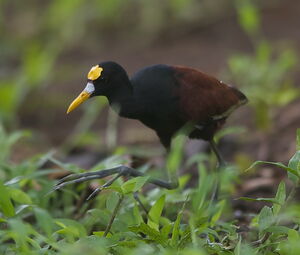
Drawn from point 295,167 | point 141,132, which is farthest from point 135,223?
point 141,132

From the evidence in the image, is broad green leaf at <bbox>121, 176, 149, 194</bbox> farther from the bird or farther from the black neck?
the black neck

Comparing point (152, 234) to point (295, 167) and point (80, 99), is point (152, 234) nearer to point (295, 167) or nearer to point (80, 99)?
point (295, 167)

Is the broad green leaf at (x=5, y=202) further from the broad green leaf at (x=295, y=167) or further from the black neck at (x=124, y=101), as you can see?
the broad green leaf at (x=295, y=167)

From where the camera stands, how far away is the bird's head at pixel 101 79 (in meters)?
4.06

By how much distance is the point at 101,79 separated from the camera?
4.09 m

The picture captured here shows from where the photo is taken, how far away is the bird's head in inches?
160

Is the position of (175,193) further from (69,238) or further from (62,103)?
(62,103)

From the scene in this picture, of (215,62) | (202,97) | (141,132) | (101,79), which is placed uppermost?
(101,79)

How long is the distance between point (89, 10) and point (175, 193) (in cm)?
524

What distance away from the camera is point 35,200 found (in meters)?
4.23

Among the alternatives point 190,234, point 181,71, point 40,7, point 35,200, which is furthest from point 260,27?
point 190,234

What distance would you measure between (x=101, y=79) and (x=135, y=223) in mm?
803

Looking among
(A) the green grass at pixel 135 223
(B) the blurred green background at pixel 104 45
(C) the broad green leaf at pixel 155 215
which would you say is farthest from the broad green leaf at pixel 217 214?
(B) the blurred green background at pixel 104 45

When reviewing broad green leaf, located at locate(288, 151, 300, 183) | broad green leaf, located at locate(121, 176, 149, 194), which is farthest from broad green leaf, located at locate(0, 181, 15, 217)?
broad green leaf, located at locate(288, 151, 300, 183)
